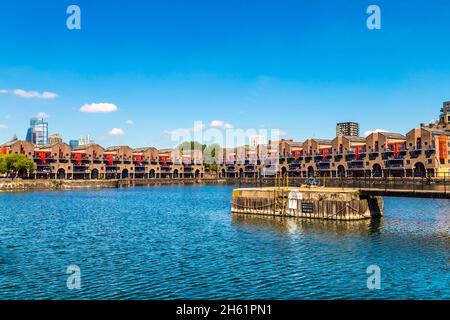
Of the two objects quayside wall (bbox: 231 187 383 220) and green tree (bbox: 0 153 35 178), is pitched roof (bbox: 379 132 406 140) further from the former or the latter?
green tree (bbox: 0 153 35 178)

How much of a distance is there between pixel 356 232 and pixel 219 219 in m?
23.6

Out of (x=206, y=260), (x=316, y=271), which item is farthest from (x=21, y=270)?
(x=316, y=271)

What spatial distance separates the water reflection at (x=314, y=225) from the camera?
5334 centimetres

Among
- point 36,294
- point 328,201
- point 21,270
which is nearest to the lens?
point 36,294

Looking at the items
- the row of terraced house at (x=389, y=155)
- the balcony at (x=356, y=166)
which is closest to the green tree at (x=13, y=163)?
the row of terraced house at (x=389, y=155)

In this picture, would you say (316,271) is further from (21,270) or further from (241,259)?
(21,270)

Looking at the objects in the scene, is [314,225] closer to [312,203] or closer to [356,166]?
[312,203]

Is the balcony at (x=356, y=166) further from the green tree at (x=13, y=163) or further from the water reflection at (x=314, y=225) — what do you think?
the green tree at (x=13, y=163)

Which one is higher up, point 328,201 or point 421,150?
point 421,150

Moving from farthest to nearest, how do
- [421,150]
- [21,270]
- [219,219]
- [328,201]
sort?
[421,150]
[219,219]
[328,201]
[21,270]

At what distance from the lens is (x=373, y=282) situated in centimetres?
3059

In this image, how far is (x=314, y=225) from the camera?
58.3 meters

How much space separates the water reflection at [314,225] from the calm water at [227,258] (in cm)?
13

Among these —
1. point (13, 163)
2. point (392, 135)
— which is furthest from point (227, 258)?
point (13, 163)
